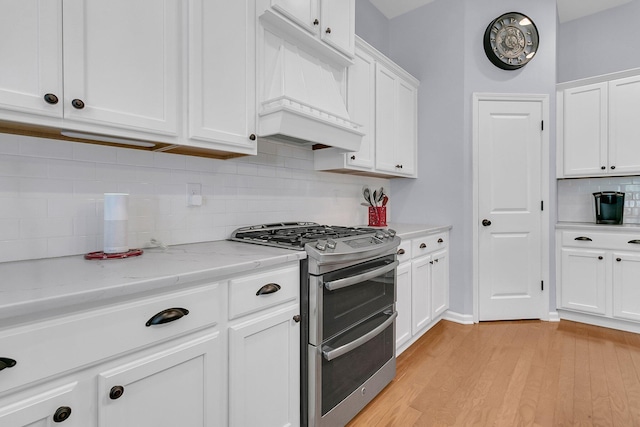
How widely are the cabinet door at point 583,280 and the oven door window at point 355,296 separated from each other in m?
2.28

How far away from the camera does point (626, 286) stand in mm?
2928

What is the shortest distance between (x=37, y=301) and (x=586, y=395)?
274 centimetres

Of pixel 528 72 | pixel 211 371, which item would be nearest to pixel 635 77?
pixel 528 72

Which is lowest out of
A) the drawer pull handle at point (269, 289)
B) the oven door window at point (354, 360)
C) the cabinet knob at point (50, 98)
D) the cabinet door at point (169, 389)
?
the oven door window at point (354, 360)

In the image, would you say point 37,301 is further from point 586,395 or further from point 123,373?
point 586,395

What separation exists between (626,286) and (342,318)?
2979 millimetres

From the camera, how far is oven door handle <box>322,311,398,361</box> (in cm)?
153

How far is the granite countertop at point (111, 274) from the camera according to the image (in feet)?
2.60

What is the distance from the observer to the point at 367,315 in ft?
6.00

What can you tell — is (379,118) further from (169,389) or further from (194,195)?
(169,389)

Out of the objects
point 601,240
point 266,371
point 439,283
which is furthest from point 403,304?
point 601,240

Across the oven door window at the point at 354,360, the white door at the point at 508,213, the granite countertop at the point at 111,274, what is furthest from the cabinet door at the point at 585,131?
the granite countertop at the point at 111,274

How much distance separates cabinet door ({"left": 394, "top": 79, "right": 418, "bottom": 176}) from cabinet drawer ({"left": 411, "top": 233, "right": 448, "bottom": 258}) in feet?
2.32

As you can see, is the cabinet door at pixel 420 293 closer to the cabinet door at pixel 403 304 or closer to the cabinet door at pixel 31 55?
the cabinet door at pixel 403 304
